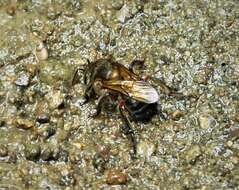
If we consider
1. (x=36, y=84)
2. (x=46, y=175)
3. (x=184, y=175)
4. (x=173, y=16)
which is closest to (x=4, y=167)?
(x=46, y=175)

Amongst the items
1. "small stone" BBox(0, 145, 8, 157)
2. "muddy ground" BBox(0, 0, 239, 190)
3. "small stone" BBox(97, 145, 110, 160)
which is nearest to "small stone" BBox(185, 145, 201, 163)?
"muddy ground" BBox(0, 0, 239, 190)

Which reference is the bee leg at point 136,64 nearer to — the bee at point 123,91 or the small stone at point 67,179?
the bee at point 123,91

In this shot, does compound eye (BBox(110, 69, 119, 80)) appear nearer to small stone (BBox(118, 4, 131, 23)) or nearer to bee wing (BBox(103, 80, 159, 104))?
bee wing (BBox(103, 80, 159, 104))

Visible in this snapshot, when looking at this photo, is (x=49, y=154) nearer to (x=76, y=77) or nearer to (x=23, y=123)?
(x=23, y=123)

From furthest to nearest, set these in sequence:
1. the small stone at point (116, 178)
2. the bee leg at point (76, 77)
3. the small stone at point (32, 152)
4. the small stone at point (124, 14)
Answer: the small stone at point (124, 14)
the bee leg at point (76, 77)
the small stone at point (32, 152)
the small stone at point (116, 178)

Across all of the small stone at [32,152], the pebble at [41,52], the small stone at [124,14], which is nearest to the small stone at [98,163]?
the small stone at [32,152]

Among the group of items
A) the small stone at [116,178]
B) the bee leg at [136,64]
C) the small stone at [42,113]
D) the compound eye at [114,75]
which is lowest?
the small stone at [116,178]
